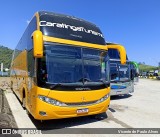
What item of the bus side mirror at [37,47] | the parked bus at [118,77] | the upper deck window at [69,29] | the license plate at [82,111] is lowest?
the license plate at [82,111]

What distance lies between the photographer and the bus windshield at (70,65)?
6.66 meters

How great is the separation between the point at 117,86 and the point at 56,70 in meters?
7.59

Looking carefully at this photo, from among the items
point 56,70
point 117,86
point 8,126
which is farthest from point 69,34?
point 117,86

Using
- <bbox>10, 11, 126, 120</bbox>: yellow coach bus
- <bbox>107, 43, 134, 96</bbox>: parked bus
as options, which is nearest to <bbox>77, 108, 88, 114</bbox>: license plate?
<bbox>10, 11, 126, 120</bbox>: yellow coach bus

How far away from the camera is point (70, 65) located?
7.04 metres

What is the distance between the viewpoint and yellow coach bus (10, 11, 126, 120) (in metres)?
6.57

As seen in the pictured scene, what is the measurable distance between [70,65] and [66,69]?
0.65 feet

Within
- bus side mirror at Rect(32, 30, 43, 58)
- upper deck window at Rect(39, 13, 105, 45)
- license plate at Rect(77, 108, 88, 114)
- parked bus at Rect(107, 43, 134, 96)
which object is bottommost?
license plate at Rect(77, 108, 88, 114)

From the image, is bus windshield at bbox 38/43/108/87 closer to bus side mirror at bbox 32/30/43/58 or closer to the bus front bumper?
bus side mirror at bbox 32/30/43/58

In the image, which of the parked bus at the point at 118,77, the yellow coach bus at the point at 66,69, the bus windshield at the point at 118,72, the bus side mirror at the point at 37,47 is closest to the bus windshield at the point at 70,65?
the yellow coach bus at the point at 66,69

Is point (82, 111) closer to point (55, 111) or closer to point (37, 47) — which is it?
point (55, 111)

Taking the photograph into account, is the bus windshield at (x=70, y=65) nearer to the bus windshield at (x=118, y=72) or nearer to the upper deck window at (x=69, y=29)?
the upper deck window at (x=69, y=29)

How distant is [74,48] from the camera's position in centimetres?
728

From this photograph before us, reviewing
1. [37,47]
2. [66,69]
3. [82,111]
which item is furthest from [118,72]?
[37,47]
